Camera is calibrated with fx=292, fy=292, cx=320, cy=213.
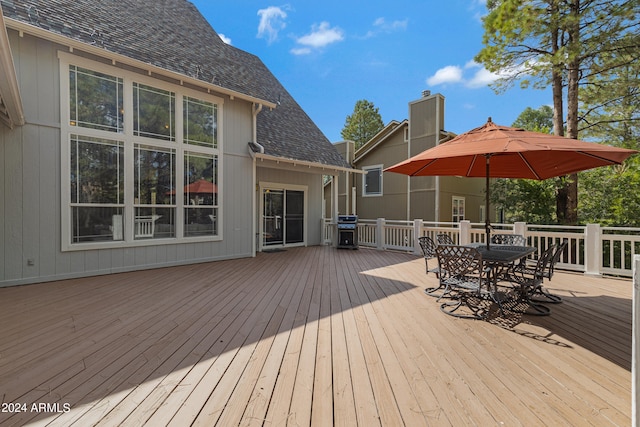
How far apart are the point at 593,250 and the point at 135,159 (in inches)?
367

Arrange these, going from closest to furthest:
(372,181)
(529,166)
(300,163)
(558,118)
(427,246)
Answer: (529,166)
(427,246)
(558,118)
(300,163)
(372,181)

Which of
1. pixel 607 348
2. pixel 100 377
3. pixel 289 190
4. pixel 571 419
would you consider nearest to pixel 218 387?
pixel 100 377

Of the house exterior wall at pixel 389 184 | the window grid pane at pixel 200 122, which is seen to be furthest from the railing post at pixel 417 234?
the window grid pane at pixel 200 122

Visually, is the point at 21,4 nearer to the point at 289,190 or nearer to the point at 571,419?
the point at 289,190

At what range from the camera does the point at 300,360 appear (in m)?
2.46

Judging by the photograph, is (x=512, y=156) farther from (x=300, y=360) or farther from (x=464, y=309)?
(x=300, y=360)

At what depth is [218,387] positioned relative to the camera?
81.0 inches

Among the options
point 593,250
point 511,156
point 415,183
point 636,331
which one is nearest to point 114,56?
point 511,156

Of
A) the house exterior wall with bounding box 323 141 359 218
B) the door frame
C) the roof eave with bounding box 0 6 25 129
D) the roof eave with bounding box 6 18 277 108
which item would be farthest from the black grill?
the roof eave with bounding box 0 6 25 129

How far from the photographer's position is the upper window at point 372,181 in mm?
13930

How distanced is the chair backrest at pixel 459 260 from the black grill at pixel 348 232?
5730mm

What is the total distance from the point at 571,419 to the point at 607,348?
150 centimetres

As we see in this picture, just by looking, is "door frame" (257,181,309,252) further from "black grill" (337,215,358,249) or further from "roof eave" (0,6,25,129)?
"roof eave" (0,6,25,129)

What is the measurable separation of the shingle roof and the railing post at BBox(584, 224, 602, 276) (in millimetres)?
6842
